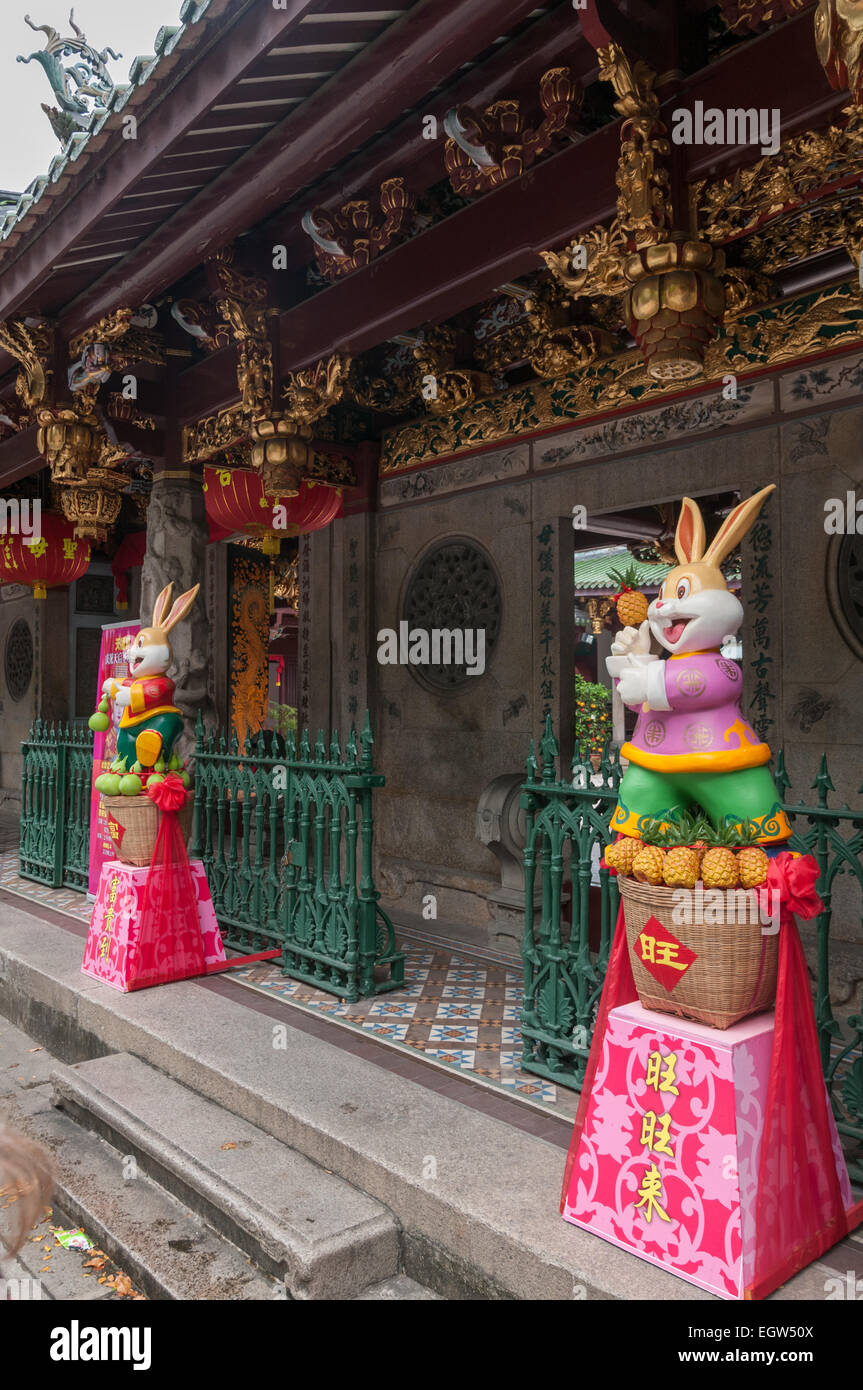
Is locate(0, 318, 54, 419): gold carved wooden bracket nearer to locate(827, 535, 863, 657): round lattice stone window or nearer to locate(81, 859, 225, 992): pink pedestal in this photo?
locate(81, 859, 225, 992): pink pedestal

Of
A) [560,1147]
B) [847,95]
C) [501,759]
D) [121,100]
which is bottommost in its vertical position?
[560,1147]

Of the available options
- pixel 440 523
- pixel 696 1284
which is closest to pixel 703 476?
pixel 440 523

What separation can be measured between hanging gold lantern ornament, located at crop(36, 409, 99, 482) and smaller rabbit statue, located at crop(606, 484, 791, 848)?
507cm

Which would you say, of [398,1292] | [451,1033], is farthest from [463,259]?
[398,1292]

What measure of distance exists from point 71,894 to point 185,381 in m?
4.13

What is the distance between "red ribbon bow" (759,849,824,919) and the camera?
2.47 meters

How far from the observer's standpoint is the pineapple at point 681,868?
2537mm

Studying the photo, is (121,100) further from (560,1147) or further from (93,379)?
(560,1147)

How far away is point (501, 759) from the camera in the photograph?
6.97m

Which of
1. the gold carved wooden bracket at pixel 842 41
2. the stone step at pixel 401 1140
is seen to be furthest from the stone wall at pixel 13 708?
the gold carved wooden bracket at pixel 842 41

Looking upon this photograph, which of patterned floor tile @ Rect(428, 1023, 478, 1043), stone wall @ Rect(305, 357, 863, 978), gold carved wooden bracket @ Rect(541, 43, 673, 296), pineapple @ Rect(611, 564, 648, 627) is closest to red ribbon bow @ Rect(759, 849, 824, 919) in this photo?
pineapple @ Rect(611, 564, 648, 627)

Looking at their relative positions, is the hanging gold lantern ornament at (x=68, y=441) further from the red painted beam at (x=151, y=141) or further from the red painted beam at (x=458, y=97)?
the red painted beam at (x=458, y=97)

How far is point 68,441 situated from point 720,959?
19.0ft

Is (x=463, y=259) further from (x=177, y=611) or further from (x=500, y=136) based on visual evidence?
(x=177, y=611)
